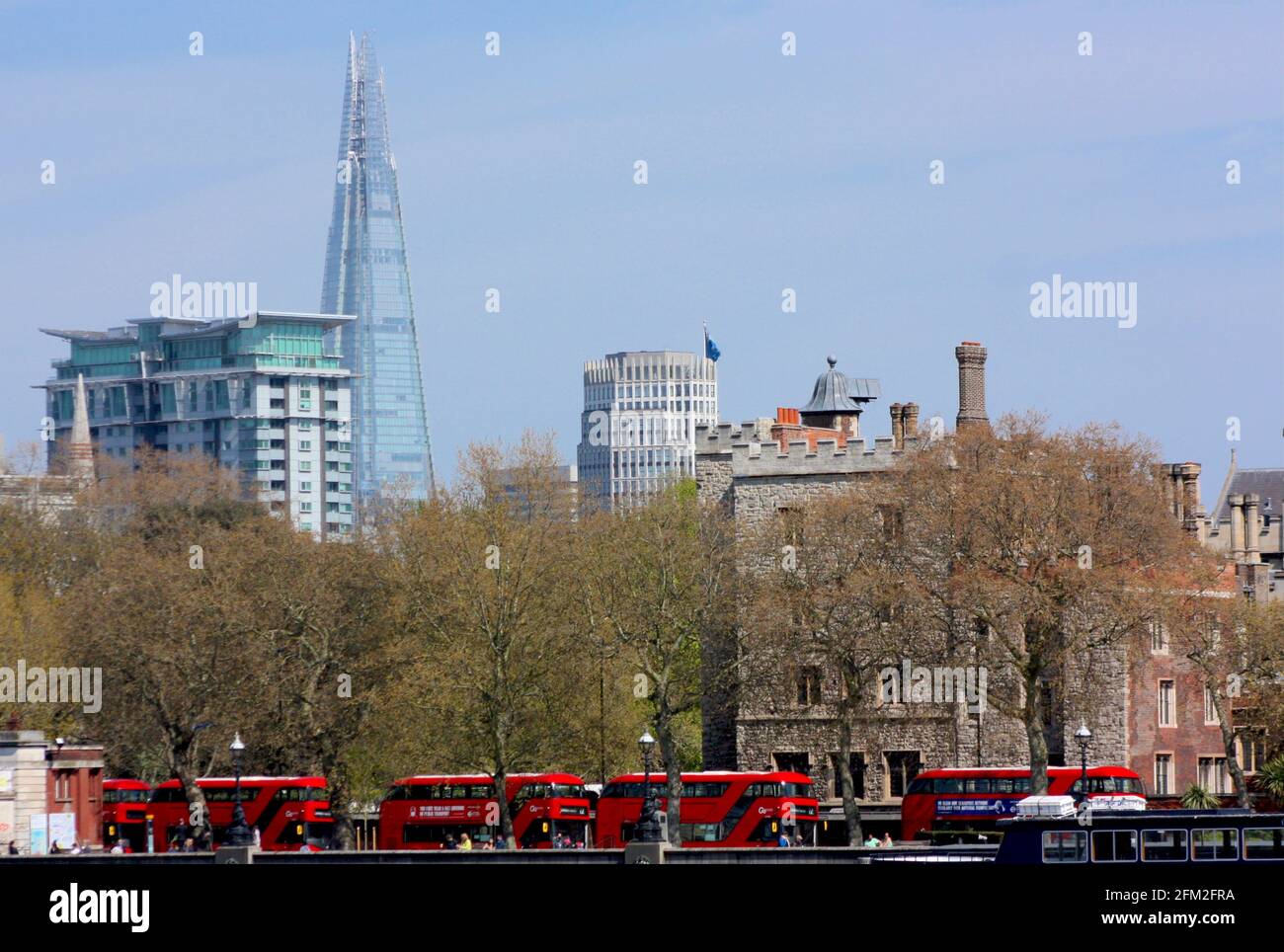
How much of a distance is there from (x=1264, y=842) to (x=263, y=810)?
137ft

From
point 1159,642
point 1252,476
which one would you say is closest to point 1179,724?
point 1159,642

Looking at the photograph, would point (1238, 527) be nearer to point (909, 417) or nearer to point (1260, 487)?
point (909, 417)

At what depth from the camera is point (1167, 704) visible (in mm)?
80125

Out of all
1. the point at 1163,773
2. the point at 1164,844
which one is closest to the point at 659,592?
the point at 1163,773

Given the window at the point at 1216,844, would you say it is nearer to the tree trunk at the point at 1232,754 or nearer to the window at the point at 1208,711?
the tree trunk at the point at 1232,754

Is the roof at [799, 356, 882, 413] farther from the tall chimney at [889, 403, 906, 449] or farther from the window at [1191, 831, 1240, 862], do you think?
the window at [1191, 831, 1240, 862]

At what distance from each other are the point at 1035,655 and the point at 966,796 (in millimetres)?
5263

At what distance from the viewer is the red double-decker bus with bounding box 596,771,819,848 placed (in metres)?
71.6

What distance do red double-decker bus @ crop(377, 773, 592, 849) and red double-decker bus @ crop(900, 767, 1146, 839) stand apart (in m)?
10.7

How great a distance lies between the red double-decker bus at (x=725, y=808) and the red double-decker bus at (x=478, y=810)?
170cm

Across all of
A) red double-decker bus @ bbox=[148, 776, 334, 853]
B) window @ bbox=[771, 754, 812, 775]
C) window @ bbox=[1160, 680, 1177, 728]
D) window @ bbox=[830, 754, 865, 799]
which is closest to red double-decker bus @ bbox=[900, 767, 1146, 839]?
window @ bbox=[830, 754, 865, 799]
